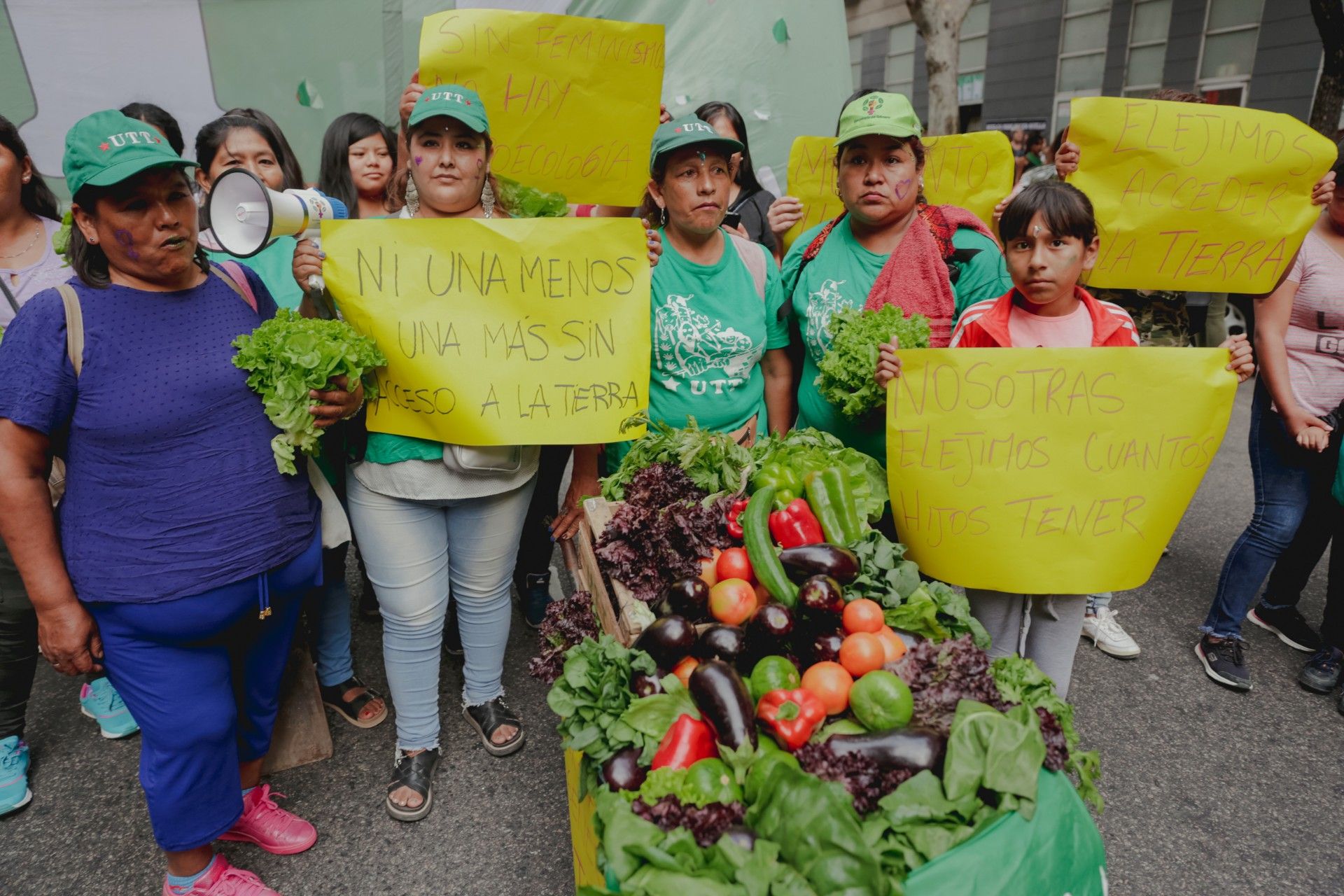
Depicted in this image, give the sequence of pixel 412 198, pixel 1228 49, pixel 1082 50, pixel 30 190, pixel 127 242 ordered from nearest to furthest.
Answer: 1. pixel 127 242
2. pixel 412 198
3. pixel 30 190
4. pixel 1228 49
5. pixel 1082 50

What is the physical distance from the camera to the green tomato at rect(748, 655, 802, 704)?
1.89 meters

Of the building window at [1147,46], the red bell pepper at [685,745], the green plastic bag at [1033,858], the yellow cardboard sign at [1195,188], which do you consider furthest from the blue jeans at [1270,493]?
the building window at [1147,46]

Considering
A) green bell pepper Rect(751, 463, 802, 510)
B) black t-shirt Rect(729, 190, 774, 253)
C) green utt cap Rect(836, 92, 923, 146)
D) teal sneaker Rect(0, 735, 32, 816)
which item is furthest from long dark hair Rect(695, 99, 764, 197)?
teal sneaker Rect(0, 735, 32, 816)

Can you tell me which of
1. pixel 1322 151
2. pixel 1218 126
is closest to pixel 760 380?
pixel 1218 126

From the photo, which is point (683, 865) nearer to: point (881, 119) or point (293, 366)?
point (293, 366)

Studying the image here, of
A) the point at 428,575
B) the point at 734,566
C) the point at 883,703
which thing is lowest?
the point at 428,575

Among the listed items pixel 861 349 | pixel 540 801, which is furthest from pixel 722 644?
pixel 540 801

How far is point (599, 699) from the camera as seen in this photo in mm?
1970

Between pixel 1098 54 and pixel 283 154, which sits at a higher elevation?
pixel 1098 54

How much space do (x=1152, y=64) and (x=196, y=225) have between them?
19.4 metres

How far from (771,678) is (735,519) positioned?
26.1 inches

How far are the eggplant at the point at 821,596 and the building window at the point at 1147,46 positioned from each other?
704 inches

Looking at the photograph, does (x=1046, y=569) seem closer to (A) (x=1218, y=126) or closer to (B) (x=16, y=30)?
(A) (x=1218, y=126)

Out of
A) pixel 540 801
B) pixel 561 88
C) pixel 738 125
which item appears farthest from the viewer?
pixel 738 125
